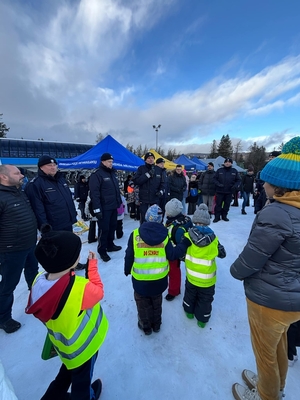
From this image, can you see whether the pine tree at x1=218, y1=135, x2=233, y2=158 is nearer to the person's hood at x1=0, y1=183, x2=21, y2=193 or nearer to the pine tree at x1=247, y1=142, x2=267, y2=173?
the pine tree at x1=247, y1=142, x2=267, y2=173

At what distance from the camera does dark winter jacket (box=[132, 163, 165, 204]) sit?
15.9 feet

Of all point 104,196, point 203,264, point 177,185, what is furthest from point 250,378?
point 177,185

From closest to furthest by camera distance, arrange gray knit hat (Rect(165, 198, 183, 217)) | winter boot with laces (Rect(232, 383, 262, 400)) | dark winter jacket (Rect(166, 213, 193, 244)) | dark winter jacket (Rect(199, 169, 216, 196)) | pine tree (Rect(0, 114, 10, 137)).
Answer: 1. winter boot with laces (Rect(232, 383, 262, 400))
2. dark winter jacket (Rect(166, 213, 193, 244))
3. gray knit hat (Rect(165, 198, 183, 217))
4. dark winter jacket (Rect(199, 169, 216, 196))
5. pine tree (Rect(0, 114, 10, 137))

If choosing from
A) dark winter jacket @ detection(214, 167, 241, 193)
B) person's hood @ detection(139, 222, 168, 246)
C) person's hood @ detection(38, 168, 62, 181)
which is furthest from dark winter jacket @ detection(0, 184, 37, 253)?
dark winter jacket @ detection(214, 167, 241, 193)

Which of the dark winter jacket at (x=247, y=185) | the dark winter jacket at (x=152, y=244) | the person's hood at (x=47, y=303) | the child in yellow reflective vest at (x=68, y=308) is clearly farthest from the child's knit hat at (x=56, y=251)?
the dark winter jacket at (x=247, y=185)

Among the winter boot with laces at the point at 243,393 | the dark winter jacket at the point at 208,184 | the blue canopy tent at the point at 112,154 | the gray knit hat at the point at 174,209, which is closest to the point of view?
the winter boot with laces at the point at 243,393

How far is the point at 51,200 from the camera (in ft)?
9.29

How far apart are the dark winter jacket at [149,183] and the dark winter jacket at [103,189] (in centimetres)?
99

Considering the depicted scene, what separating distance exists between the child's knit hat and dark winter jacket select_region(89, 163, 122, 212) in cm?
251

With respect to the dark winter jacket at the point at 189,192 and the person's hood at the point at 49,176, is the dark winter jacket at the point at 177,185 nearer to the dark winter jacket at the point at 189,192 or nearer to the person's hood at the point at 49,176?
the dark winter jacket at the point at 189,192

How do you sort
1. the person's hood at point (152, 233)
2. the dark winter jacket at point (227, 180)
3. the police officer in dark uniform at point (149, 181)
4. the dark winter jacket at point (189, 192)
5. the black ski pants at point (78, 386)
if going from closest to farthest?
1. the black ski pants at point (78, 386)
2. the person's hood at point (152, 233)
3. the police officer in dark uniform at point (149, 181)
4. the dark winter jacket at point (227, 180)
5. the dark winter jacket at point (189, 192)

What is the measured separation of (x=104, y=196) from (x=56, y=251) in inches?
107

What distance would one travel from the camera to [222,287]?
2.99 m

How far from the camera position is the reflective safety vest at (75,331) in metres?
1.21
